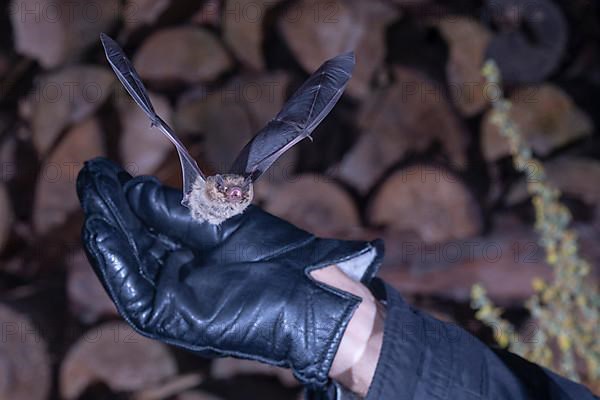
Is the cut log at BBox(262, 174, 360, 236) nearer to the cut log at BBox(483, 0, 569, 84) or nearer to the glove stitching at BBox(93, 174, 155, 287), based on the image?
the cut log at BBox(483, 0, 569, 84)

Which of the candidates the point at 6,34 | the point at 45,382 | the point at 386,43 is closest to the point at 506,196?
the point at 386,43

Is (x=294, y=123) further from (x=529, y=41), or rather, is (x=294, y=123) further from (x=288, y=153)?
(x=529, y=41)

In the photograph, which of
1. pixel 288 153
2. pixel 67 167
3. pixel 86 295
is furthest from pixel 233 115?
pixel 86 295

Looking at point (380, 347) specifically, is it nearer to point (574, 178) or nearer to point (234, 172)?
point (234, 172)

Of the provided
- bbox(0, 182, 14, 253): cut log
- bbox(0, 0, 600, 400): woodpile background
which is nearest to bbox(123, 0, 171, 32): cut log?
bbox(0, 0, 600, 400): woodpile background

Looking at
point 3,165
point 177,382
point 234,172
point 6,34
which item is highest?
point 234,172
